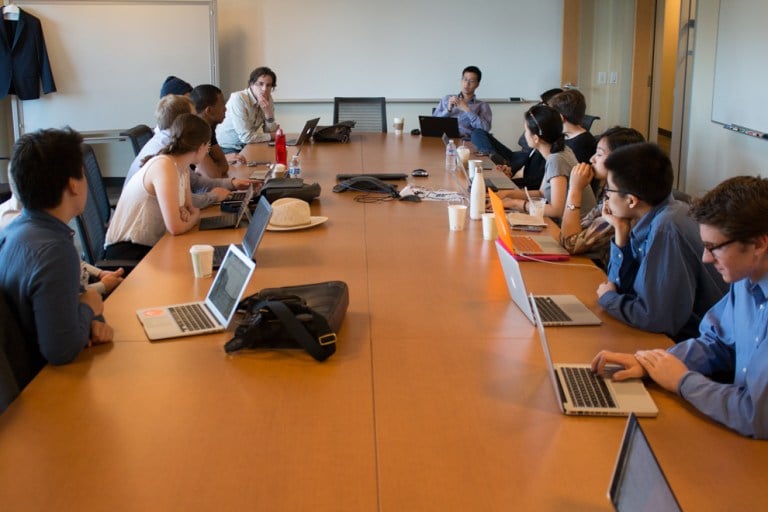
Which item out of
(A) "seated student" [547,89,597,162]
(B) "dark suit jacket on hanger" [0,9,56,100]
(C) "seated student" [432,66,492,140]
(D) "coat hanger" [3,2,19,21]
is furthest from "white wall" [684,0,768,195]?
(D) "coat hanger" [3,2,19,21]

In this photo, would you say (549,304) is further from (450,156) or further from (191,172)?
(450,156)

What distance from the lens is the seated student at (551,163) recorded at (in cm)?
398

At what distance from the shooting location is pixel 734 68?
6.02 m

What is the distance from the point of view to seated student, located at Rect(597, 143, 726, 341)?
2.39m

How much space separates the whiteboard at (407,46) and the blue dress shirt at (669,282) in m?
6.15

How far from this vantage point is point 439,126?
6852 mm

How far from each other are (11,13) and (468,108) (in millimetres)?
4109

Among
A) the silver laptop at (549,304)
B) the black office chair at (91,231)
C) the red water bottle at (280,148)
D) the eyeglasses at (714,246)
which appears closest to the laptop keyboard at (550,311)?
the silver laptop at (549,304)

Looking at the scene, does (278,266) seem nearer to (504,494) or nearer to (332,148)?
(504,494)

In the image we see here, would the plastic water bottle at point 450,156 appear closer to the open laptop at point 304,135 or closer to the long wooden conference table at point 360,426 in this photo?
the open laptop at point 304,135

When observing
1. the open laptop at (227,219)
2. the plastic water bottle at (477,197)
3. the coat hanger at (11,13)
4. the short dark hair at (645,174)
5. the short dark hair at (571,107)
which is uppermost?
the coat hanger at (11,13)

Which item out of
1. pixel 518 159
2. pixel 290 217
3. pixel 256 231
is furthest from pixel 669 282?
pixel 518 159

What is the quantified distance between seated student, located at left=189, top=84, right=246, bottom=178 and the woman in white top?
41.8 inches

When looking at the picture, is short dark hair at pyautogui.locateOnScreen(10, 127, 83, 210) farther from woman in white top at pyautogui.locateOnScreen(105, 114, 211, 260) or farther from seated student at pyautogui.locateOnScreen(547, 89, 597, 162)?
seated student at pyautogui.locateOnScreen(547, 89, 597, 162)
